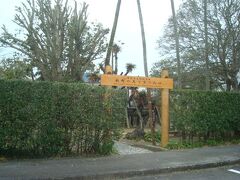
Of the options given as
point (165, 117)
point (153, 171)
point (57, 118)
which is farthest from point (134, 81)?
point (153, 171)

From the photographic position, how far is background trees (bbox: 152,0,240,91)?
2403cm

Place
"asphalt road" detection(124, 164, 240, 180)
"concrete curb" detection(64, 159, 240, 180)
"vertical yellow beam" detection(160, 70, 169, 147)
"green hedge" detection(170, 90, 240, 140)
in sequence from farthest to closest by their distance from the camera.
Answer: "green hedge" detection(170, 90, 240, 140), "vertical yellow beam" detection(160, 70, 169, 147), "asphalt road" detection(124, 164, 240, 180), "concrete curb" detection(64, 159, 240, 180)

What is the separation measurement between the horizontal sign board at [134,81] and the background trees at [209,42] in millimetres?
8301

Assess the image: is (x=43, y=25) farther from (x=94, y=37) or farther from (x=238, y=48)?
(x=238, y=48)

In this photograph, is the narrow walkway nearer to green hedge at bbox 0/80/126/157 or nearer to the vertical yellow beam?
green hedge at bbox 0/80/126/157

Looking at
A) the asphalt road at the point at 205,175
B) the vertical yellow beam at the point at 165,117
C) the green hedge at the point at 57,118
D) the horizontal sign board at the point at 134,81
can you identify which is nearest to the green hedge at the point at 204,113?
the vertical yellow beam at the point at 165,117

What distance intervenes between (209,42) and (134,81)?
1174 centimetres

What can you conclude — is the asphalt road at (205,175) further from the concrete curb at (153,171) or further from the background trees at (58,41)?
the background trees at (58,41)

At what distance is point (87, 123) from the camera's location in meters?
12.4

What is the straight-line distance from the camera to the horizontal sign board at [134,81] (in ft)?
44.1

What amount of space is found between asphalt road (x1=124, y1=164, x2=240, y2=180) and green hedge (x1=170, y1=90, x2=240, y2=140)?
3.98m

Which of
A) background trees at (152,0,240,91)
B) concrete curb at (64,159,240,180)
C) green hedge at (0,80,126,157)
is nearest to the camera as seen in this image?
concrete curb at (64,159,240,180)

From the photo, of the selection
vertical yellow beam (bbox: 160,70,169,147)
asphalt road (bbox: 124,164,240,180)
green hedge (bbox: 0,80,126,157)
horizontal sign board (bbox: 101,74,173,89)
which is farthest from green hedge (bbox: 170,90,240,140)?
asphalt road (bbox: 124,164,240,180)

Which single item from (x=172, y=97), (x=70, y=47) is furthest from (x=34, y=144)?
(x=70, y=47)
